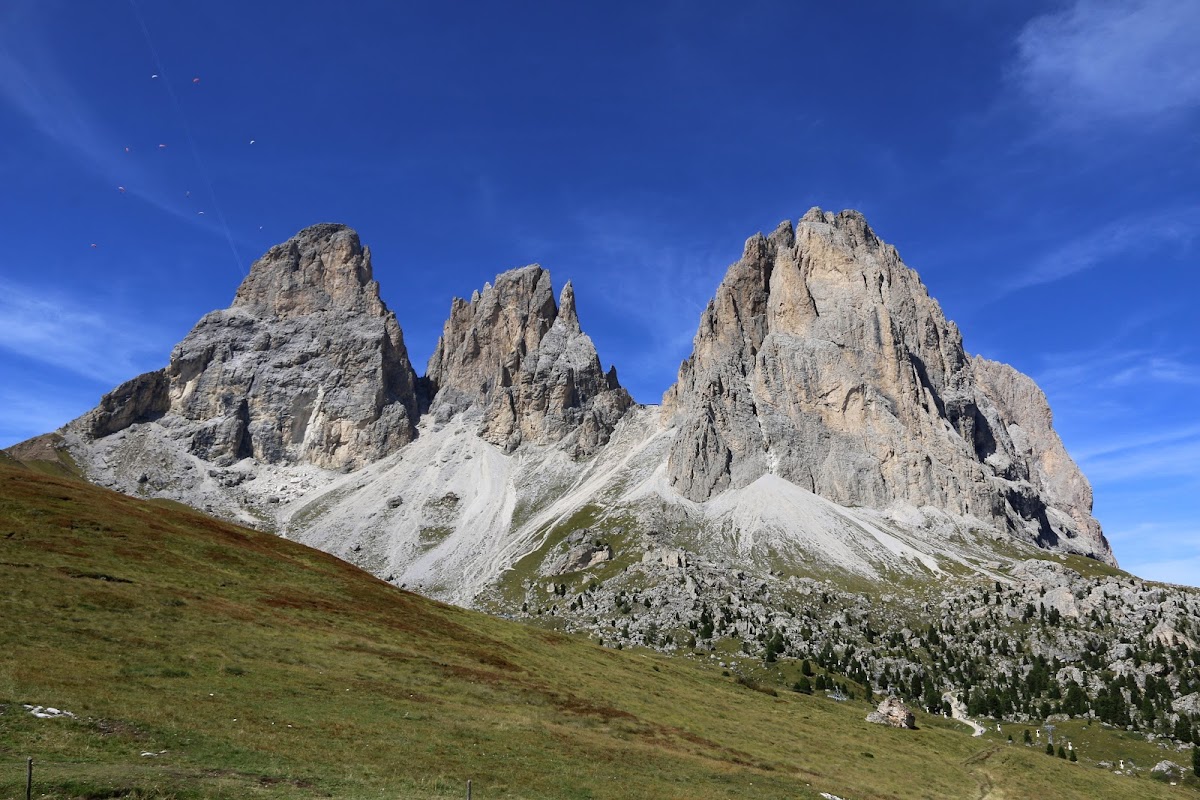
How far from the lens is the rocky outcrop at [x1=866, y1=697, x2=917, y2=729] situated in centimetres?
8110

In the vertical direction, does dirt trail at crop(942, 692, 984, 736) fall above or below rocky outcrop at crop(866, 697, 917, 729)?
below

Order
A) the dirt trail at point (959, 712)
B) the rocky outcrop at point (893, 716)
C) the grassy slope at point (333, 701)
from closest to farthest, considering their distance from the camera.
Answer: the grassy slope at point (333, 701), the rocky outcrop at point (893, 716), the dirt trail at point (959, 712)

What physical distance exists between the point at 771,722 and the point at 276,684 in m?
45.2

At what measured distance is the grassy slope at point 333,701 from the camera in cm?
3291

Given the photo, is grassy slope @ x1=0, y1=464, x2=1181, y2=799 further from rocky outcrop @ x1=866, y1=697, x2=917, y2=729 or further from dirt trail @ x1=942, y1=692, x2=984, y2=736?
dirt trail @ x1=942, y1=692, x2=984, y2=736

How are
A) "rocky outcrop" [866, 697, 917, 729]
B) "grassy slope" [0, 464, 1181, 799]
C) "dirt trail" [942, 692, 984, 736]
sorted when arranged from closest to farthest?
"grassy slope" [0, 464, 1181, 799]
"rocky outcrop" [866, 697, 917, 729]
"dirt trail" [942, 692, 984, 736]

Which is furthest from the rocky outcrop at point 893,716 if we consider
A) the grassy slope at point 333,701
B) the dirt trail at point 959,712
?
the dirt trail at point 959,712

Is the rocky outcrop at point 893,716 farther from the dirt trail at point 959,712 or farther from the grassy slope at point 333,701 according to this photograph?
the dirt trail at point 959,712

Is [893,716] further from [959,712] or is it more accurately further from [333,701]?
[333,701]

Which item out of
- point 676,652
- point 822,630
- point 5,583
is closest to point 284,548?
point 5,583

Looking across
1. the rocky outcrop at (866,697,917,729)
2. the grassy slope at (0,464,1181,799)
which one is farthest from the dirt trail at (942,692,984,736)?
the grassy slope at (0,464,1181,799)

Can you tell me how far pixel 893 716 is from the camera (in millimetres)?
81812

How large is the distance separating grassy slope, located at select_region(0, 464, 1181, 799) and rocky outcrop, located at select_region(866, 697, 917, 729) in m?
3.23

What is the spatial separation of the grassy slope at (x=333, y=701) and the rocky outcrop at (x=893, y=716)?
10.6ft
